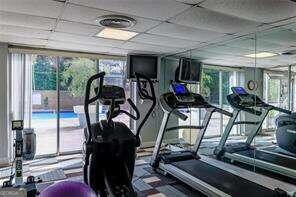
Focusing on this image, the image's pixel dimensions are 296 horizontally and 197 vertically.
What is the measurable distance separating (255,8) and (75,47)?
3441mm

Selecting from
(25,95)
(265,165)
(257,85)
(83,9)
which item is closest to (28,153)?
(25,95)

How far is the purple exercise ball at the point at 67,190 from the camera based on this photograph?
197 cm

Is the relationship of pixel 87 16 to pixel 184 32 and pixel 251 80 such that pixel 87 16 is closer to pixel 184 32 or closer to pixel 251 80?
pixel 184 32

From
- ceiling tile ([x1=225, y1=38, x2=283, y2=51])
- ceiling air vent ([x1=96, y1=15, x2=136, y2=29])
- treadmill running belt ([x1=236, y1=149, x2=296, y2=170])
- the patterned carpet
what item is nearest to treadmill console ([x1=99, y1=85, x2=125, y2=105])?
ceiling air vent ([x1=96, y1=15, x2=136, y2=29])

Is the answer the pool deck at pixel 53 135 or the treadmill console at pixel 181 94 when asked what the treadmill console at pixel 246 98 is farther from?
the pool deck at pixel 53 135

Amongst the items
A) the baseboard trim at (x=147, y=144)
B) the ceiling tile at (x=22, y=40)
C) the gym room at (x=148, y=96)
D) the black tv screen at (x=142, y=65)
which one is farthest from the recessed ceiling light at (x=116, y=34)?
the baseboard trim at (x=147, y=144)

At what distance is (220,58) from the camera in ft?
16.3

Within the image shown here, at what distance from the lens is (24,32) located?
3.75 m

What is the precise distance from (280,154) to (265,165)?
575 mm

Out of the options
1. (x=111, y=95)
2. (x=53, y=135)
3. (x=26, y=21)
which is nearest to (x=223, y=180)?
(x=111, y=95)

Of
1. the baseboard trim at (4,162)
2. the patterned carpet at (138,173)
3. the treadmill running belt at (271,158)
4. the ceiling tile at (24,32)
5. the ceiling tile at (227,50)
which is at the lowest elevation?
the patterned carpet at (138,173)

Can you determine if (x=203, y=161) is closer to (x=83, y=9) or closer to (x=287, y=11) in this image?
(x=287, y=11)

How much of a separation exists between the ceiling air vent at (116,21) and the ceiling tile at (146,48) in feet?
4.01

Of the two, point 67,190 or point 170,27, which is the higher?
point 170,27
